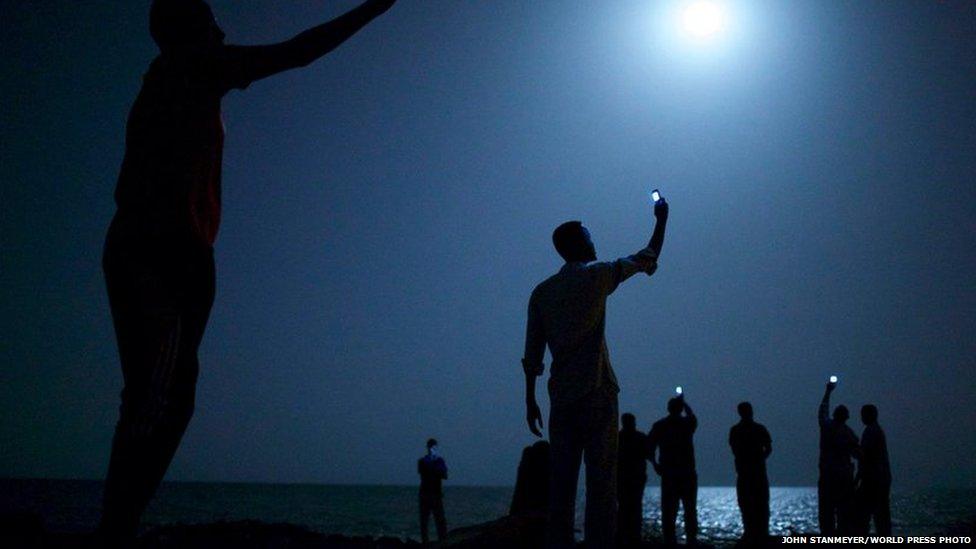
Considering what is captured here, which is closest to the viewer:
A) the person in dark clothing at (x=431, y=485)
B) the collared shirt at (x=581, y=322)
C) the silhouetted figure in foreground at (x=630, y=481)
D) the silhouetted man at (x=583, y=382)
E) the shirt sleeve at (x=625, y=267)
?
the silhouetted man at (x=583, y=382)

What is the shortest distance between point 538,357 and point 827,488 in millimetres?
8859

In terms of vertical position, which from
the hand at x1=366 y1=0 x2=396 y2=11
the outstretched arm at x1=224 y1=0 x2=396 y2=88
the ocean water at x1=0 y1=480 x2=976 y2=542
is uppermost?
the hand at x1=366 y1=0 x2=396 y2=11

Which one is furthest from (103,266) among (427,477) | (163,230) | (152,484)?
(427,477)

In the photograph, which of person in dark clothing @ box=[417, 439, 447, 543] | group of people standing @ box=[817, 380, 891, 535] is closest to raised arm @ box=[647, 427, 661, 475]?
group of people standing @ box=[817, 380, 891, 535]

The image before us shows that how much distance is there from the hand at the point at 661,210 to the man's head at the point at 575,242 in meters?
0.44

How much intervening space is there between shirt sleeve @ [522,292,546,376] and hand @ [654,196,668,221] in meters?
0.91

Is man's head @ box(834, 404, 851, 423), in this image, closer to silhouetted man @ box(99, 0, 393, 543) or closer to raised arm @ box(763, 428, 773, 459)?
raised arm @ box(763, 428, 773, 459)

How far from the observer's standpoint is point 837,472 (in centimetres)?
1061

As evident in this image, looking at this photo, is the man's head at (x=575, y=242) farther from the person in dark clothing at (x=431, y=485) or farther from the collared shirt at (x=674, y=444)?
the person in dark clothing at (x=431, y=485)

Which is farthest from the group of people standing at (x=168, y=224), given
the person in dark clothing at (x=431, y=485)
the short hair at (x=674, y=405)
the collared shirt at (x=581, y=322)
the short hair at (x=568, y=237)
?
the person in dark clothing at (x=431, y=485)

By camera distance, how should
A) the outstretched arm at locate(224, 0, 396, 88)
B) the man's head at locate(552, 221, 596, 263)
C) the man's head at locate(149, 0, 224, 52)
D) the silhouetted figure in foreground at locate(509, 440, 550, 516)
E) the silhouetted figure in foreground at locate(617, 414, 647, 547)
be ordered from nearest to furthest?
the outstretched arm at locate(224, 0, 396, 88), the man's head at locate(149, 0, 224, 52), the man's head at locate(552, 221, 596, 263), the silhouetted figure in foreground at locate(509, 440, 550, 516), the silhouetted figure in foreground at locate(617, 414, 647, 547)

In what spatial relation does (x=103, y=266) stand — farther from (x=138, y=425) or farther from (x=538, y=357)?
(x=538, y=357)

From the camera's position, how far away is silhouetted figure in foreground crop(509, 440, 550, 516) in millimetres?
6508

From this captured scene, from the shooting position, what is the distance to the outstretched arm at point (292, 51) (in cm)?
183
